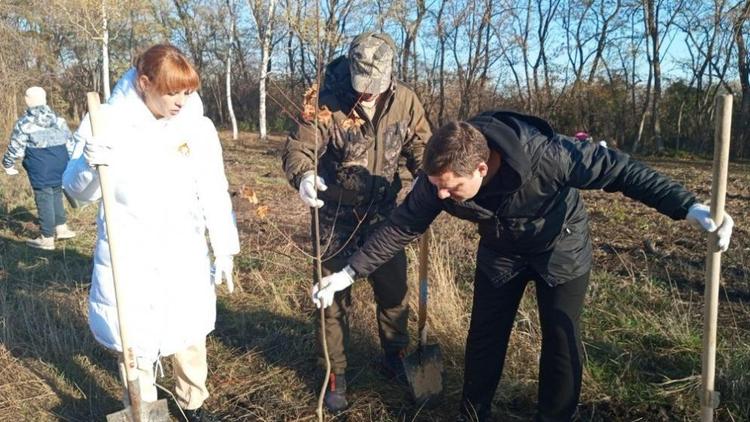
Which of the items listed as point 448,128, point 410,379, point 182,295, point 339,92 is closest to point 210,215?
point 182,295

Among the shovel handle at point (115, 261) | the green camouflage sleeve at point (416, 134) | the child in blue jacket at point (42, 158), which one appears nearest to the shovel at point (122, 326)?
the shovel handle at point (115, 261)

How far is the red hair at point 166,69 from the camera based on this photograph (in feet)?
7.08

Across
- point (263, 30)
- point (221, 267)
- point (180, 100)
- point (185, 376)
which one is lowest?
point (185, 376)

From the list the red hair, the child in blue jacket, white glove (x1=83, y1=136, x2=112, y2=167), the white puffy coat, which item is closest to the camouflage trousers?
the white puffy coat

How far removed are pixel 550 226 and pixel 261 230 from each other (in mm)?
4336

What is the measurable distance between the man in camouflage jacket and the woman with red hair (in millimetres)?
506

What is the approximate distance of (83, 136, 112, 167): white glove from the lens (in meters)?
2.03

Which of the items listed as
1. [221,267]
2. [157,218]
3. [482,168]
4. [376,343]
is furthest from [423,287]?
[157,218]

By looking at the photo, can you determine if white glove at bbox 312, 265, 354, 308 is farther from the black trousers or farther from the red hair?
the red hair

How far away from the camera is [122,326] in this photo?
2199 millimetres

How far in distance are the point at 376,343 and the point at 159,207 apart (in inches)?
70.8

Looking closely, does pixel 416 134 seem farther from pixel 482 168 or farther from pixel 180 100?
pixel 180 100

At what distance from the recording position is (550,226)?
7.55 ft

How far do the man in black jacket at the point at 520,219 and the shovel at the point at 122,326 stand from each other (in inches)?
31.6
